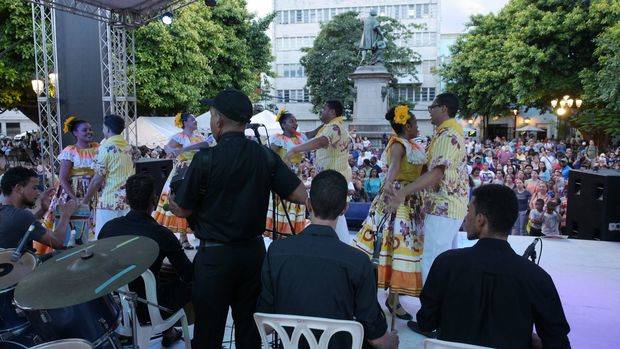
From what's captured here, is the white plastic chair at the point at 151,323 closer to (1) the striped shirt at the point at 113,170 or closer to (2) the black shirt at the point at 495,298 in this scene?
(2) the black shirt at the point at 495,298

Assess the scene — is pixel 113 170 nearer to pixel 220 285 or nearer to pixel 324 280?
pixel 220 285

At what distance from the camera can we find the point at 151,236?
3496mm

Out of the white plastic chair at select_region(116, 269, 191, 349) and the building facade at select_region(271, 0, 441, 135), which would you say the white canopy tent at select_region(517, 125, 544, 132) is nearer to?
the building facade at select_region(271, 0, 441, 135)

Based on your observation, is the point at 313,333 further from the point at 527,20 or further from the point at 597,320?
the point at 527,20

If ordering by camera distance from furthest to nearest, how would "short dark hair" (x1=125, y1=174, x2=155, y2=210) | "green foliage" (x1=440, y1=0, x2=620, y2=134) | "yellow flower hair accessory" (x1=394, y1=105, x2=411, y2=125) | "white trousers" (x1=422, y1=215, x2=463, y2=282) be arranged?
"green foliage" (x1=440, y1=0, x2=620, y2=134)
"yellow flower hair accessory" (x1=394, y1=105, x2=411, y2=125)
"white trousers" (x1=422, y1=215, x2=463, y2=282)
"short dark hair" (x1=125, y1=174, x2=155, y2=210)

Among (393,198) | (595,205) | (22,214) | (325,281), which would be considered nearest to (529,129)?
(595,205)

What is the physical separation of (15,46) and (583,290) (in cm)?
1742

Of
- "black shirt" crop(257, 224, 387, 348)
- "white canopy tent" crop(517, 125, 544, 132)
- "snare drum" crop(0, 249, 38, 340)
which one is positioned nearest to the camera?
"black shirt" crop(257, 224, 387, 348)

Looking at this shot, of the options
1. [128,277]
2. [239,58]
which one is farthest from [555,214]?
[239,58]

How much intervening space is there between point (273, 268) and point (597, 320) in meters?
3.57

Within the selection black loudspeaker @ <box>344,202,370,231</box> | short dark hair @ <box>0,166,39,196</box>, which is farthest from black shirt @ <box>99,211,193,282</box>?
black loudspeaker @ <box>344,202,370,231</box>

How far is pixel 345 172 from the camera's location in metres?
6.04

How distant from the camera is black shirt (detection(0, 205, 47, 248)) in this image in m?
3.75

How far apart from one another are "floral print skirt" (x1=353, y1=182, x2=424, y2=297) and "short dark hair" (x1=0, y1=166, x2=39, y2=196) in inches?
121
